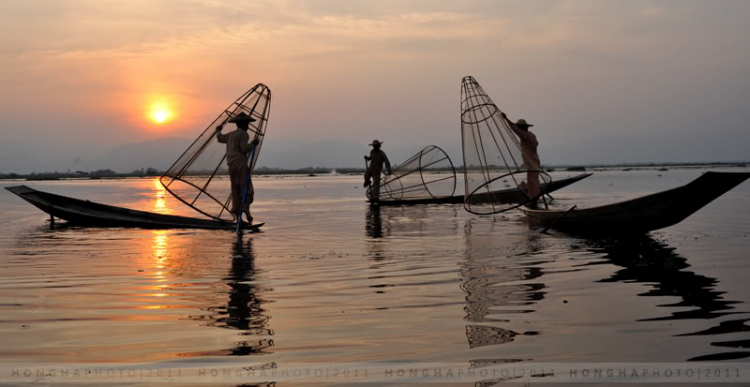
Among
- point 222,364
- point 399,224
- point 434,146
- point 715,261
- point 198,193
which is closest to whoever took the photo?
point 222,364

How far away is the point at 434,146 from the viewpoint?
2452 cm

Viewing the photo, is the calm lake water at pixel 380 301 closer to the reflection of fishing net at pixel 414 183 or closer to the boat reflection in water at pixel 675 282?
the boat reflection in water at pixel 675 282

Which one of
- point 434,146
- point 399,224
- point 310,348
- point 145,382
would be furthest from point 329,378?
point 434,146

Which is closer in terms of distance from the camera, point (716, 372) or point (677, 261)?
point (716, 372)

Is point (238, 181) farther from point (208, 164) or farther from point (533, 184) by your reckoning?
point (533, 184)

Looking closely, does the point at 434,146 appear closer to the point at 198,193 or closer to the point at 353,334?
the point at 198,193


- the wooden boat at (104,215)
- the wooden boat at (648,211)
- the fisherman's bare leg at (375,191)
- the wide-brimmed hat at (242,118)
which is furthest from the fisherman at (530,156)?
the fisherman's bare leg at (375,191)

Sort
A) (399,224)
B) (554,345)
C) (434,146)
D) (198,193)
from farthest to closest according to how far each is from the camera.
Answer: (434,146)
(399,224)
(198,193)
(554,345)

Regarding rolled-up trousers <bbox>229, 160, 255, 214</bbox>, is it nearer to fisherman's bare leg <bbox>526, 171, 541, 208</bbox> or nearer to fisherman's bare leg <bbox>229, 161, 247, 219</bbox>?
fisherman's bare leg <bbox>229, 161, 247, 219</bbox>

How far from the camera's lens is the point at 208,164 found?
46.9 ft

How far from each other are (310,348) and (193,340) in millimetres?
925

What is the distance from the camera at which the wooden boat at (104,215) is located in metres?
15.8

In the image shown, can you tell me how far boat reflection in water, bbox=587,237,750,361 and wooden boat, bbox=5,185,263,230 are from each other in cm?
786

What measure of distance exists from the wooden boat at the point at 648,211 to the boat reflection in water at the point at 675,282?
36cm
